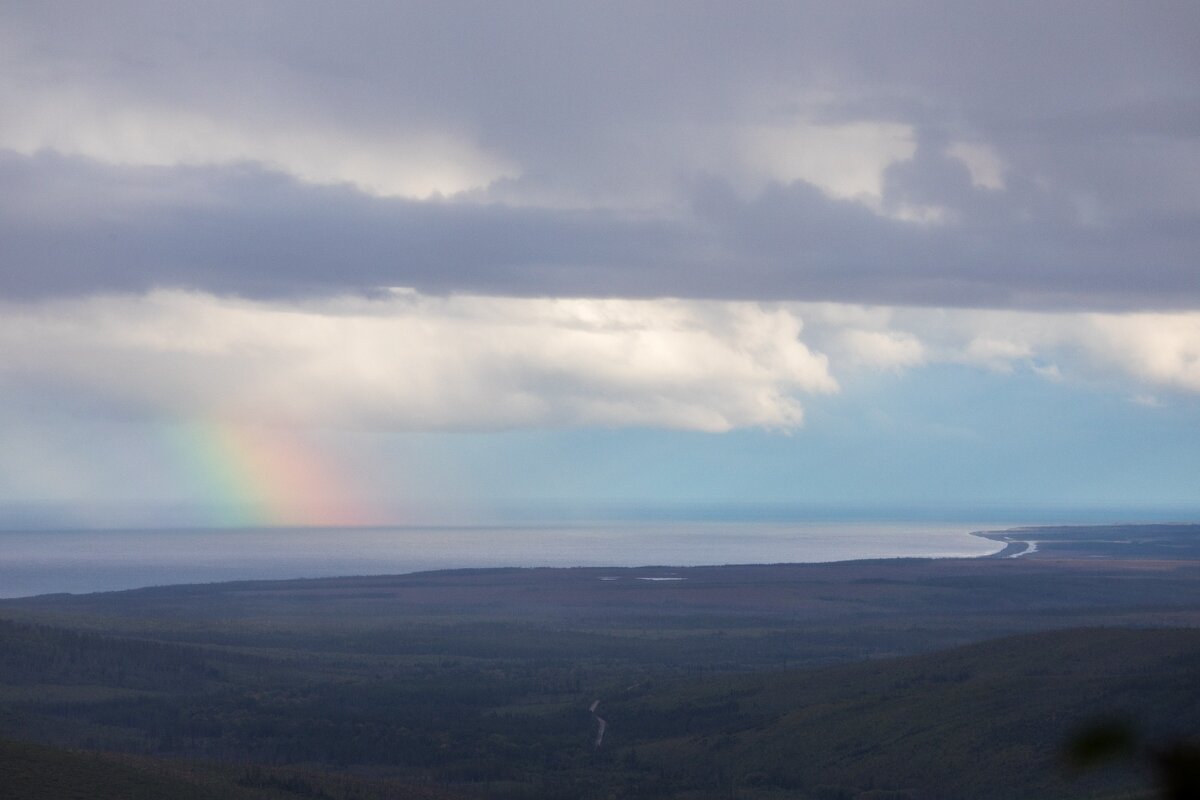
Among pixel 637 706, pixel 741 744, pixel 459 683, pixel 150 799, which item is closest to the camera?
pixel 150 799

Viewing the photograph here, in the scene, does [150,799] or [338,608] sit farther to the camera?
[338,608]

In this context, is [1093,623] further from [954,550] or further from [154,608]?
[954,550]

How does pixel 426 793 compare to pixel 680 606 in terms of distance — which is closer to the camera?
pixel 426 793

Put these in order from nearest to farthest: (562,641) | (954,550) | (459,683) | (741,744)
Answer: (741,744) → (459,683) → (562,641) → (954,550)

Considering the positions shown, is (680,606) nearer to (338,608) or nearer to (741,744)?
(338,608)

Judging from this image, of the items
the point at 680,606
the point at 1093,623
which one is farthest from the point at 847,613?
the point at 1093,623

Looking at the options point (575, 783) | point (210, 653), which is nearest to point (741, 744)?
point (575, 783)
